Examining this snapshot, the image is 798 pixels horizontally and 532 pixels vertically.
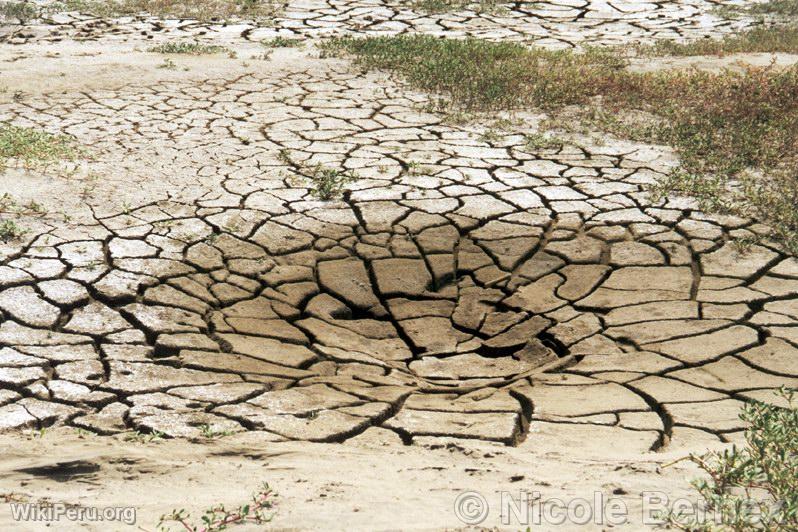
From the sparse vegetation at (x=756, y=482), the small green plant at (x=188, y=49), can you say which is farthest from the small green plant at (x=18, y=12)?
the sparse vegetation at (x=756, y=482)

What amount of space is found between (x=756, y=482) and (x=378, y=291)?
2264 mm

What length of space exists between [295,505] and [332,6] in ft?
30.1

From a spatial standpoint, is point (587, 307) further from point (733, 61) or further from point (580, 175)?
point (733, 61)

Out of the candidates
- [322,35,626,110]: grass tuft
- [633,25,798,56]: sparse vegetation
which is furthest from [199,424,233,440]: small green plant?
[633,25,798,56]: sparse vegetation

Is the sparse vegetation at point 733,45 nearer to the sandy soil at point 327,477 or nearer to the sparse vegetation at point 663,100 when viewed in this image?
the sparse vegetation at point 663,100

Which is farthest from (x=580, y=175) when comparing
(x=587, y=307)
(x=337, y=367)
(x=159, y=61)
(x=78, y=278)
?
(x=159, y=61)

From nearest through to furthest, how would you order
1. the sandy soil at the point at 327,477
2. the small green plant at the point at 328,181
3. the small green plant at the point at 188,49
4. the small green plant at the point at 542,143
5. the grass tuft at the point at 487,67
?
1. the sandy soil at the point at 327,477
2. the small green plant at the point at 328,181
3. the small green plant at the point at 542,143
4. the grass tuft at the point at 487,67
5. the small green plant at the point at 188,49

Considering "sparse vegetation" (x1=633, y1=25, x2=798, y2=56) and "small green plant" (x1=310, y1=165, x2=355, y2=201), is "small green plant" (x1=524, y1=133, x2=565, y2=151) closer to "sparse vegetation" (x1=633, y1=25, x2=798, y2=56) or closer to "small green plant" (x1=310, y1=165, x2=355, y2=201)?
"small green plant" (x1=310, y1=165, x2=355, y2=201)

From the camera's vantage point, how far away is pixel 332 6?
36.4ft

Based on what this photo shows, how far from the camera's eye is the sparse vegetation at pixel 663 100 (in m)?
5.72

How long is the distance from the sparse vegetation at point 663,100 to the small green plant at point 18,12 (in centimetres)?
364

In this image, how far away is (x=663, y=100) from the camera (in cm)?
728

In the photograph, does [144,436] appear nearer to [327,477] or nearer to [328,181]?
[327,477]

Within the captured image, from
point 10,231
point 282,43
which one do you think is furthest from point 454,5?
point 10,231
